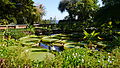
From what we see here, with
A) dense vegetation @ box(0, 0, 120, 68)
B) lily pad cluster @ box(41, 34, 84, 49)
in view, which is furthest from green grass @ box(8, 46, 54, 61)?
lily pad cluster @ box(41, 34, 84, 49)

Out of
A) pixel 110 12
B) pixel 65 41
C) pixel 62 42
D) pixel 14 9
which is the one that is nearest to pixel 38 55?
pixel 62 42

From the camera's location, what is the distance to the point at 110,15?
745 inches

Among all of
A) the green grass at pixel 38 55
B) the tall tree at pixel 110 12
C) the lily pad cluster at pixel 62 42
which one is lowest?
the lily pad cluster at pixel 62 42

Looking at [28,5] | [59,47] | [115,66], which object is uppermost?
[28,5]

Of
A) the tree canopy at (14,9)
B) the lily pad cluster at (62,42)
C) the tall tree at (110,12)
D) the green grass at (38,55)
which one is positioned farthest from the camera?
the tree canopy at (14,9)

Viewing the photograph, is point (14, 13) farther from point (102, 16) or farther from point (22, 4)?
point (102, 16)

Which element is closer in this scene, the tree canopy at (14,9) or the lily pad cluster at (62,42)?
the lily pad cluster at (62,42)

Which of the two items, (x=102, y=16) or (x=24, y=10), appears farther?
(x=24, y=10)

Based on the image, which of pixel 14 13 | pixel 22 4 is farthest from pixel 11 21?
pixel 22 4

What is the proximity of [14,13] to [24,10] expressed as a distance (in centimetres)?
184

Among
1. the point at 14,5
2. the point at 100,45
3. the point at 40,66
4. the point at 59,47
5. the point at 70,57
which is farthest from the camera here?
the point at 14,5

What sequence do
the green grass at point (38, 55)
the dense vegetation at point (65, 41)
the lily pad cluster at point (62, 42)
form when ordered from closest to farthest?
the dense vegetation at point (65, 41)
the green grass at point (38, 55)
the lily pad cluster at point (62, 42)

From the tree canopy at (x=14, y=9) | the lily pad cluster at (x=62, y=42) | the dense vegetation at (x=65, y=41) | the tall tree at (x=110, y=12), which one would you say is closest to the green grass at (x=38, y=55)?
the dense vegetation at (x=65, y=41)

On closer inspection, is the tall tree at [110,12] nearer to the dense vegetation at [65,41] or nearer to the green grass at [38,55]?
the dense vegetation at [65,41]
